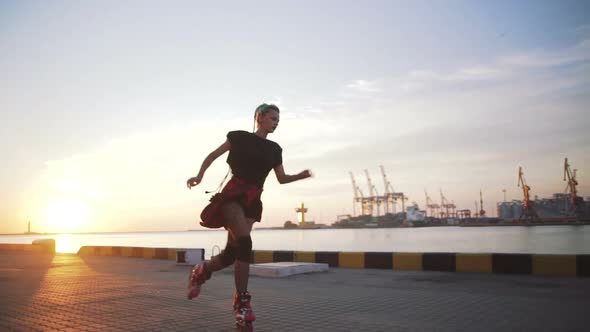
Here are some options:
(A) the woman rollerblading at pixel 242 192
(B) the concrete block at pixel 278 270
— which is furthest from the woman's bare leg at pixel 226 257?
(B) the concrete block at pixel 278 270

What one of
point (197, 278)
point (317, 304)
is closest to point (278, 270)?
point (317, 304)

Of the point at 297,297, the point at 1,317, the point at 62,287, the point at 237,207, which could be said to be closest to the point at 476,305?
the point at 297,297

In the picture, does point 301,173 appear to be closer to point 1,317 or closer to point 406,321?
point 406,321

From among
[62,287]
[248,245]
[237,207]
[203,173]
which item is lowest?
[62,287]

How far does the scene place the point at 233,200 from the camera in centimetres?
387

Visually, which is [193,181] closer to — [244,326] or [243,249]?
[243,249]

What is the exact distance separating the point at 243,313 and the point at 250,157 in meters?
1.33

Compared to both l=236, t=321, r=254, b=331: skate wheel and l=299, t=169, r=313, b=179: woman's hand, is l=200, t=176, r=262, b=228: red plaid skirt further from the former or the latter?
l=236, t=321, r=254, b=331: skate wheel

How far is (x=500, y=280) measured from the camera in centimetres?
698

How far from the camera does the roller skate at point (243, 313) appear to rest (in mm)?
3551

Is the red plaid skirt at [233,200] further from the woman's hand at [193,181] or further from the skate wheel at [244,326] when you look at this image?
the skate wheel at [244,326]

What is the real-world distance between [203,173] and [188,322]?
4.41 ft

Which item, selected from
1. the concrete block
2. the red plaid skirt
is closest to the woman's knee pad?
the red plaid skirt

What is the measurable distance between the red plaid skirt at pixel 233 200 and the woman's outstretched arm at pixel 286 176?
300mm
